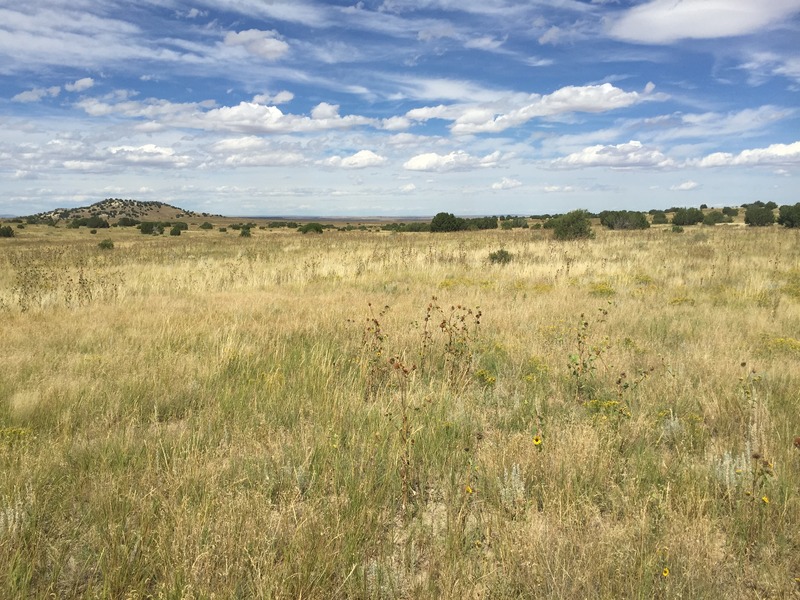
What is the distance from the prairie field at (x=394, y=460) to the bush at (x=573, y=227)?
67.2 feet

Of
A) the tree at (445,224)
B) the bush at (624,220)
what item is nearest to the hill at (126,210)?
the tree at (445,224)

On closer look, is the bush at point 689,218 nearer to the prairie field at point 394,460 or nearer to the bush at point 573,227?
the bush at point 573,227

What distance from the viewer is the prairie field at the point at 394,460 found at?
230cm

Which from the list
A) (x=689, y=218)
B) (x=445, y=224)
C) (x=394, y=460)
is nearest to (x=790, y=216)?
(x=689, y=218)

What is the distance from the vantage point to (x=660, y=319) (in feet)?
25.5

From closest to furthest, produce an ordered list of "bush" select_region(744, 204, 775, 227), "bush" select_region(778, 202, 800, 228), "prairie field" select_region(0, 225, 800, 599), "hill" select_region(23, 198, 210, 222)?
"prairie field" select_region(0, 225, 800, 599)
"bush" select_region(778, 202, 800, 228)
"bush" select_region(744, 204, 775, 227)
"hill" select_region(23, 198, 210, 222)

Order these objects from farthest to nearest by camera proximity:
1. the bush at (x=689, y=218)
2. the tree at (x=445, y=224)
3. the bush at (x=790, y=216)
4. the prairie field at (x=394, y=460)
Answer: the tree at (x=445, y=224), the bush at (x=689, y=218), the bush at (x=790, y=216), the prairie field at (x=394, y=460)

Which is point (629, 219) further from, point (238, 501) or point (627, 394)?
point (238, 501)

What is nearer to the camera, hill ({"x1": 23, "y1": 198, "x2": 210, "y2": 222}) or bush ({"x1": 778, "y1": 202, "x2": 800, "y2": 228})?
bush ({"x1": 778, "y1": 202, "x2": 800, "y2": 228})

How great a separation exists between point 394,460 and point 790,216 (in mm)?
41184

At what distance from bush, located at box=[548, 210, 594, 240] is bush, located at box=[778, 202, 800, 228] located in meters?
16.3

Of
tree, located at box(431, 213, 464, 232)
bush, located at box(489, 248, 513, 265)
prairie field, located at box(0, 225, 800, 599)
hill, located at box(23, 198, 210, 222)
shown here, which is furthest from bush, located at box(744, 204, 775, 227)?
hill, located at box(23, 198, 210, 222)

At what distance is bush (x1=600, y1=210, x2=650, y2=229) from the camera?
129 feet

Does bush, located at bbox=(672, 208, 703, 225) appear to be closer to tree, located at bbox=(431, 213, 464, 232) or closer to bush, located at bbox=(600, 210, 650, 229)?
bush, located at bbox=(600, 210, 650, 229)
